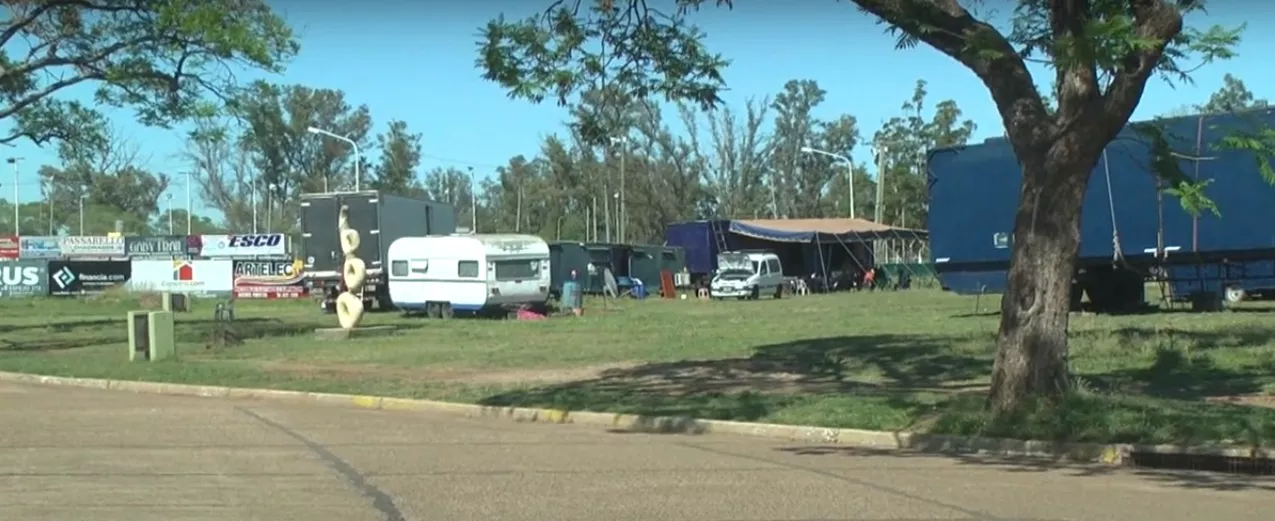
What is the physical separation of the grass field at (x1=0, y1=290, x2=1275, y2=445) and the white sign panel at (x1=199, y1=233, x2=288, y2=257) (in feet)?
129

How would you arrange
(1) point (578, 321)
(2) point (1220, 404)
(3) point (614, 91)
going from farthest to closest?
1. (1) point (578, 321)
2. (3) point (614, 91)
3. (2) point (1220, 404)

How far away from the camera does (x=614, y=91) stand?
653 inches

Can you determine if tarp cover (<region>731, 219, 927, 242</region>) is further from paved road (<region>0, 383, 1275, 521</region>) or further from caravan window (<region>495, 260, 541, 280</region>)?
paved road (<region>0, 383, 1275, 521</region>)

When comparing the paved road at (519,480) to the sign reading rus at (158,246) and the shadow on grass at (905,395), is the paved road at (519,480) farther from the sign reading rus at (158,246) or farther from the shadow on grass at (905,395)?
the sign reading rus at (158,246)

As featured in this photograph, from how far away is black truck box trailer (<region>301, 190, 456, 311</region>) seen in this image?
40.4 meters

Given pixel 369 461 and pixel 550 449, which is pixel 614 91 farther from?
pixel 369 461

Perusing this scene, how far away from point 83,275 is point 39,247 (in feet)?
73.3

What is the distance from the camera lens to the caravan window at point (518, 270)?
38.2m

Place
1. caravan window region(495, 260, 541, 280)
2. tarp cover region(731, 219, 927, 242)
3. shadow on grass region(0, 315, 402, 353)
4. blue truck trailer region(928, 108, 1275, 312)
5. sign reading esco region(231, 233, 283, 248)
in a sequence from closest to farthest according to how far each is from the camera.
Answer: blue truck trailer region(928, 108, 1275, 312)
shadow on grass region(0, 315, 402, 353)
caravan window region(495, 260, 541, 280)
tarp cover region(731, 219, 927, 242)
sign reading esco region(231, 233, 283, 248)

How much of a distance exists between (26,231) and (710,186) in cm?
6779

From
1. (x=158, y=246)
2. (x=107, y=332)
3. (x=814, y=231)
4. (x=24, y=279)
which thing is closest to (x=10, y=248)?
(x=158, y=246)

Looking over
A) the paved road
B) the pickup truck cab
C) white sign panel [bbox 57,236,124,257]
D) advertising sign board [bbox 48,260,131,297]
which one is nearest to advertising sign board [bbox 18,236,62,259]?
white sign panel [bbox 57,236,124,257]

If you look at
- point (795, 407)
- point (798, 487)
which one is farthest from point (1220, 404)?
point (798, 487)

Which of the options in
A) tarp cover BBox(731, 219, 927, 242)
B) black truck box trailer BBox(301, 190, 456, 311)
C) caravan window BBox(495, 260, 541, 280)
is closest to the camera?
caravan window BBox(495, 260, 541, 280)
